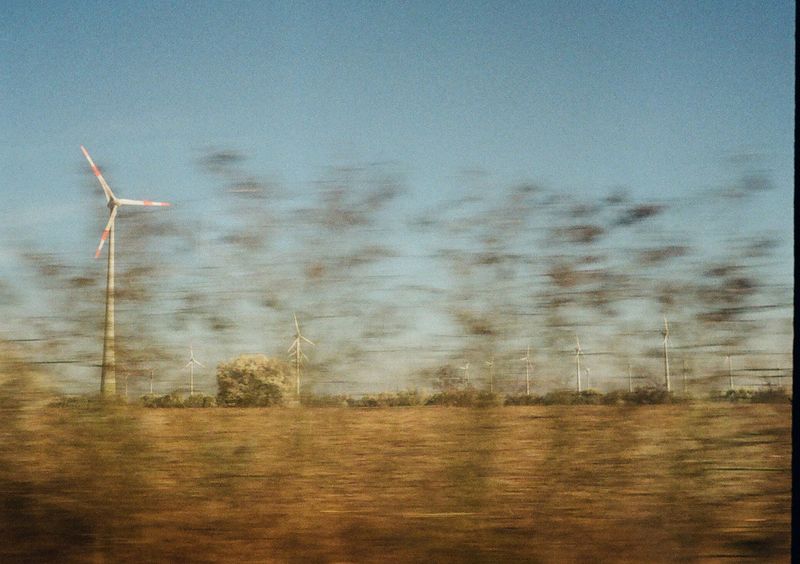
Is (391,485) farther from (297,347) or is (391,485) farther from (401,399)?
(297,347)

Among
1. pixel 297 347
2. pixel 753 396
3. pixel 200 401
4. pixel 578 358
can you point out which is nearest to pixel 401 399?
pixel 297 347

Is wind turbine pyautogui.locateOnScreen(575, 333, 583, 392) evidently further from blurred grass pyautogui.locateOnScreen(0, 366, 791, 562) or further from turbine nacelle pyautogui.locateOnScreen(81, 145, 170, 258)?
turbine nacelle pyautogui.locateOnScreen(81, 145, 170, 258)

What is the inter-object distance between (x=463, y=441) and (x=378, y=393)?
56cm

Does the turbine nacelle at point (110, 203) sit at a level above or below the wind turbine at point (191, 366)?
above

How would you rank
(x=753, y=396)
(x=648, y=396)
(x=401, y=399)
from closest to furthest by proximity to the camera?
(x=753, y=396) < (x=648, y=396) < (x=401, y=399)

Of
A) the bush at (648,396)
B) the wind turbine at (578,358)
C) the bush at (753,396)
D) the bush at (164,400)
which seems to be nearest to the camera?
the bush at (753,396)

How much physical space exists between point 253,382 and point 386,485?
3.52 ft

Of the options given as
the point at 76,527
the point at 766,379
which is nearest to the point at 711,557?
the point at 766,379

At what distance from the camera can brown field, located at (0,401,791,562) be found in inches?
172

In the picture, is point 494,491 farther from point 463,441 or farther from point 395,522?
point 395,522

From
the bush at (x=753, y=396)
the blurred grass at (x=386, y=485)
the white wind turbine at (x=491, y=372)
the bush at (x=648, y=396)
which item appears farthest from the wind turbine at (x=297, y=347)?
the bush at (x=753, y=396)

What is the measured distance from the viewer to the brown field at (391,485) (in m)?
4.37

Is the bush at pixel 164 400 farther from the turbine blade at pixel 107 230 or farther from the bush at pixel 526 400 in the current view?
the bush at pixel 526 400

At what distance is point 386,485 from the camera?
5.01 meters
